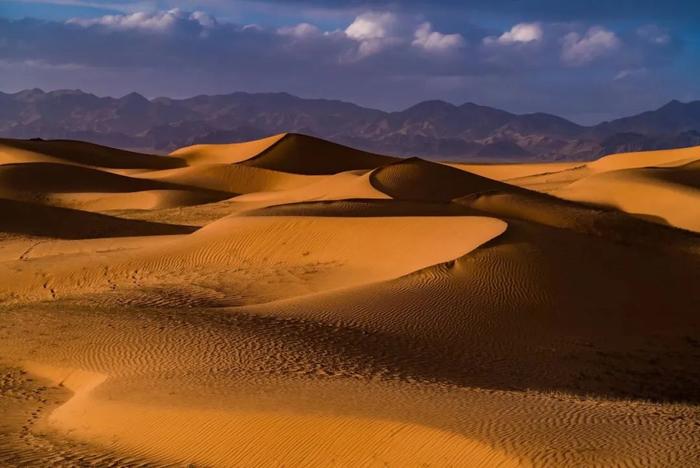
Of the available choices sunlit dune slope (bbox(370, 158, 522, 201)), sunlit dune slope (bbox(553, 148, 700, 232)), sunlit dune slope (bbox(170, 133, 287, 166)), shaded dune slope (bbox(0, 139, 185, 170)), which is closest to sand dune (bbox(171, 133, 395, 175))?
sunlit dune slope (bbox(170, 133, 287, 166))

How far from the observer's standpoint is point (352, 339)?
11180mm

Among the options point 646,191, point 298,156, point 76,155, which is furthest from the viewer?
point 76,155

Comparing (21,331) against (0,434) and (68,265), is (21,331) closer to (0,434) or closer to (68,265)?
(0,434)

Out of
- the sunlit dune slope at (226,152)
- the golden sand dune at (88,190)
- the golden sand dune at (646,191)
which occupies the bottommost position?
the golden sand dune at (646,191)

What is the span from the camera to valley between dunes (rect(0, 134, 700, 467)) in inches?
273

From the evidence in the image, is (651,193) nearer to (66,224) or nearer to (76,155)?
(66,224)

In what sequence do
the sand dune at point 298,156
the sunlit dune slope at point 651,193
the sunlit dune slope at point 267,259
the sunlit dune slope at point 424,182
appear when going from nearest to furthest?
the sunlit dune slope at point 267,259 → the sunlit dune slope at point 651,193 → the sunlit dune slope at point 424,182 → the sand dune at point 298,156

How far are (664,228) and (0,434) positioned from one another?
65.2ft

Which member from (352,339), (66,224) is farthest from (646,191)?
(352,339)

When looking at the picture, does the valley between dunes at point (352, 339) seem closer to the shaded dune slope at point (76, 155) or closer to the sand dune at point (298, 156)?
the sand dune at point (298, 156)

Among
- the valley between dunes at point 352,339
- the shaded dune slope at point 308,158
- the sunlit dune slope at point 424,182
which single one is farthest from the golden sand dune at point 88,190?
the shaded dune slope at point 308,158

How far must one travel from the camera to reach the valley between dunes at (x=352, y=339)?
22.7 feet

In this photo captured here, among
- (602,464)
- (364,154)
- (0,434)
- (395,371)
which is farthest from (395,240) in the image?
(364,154)

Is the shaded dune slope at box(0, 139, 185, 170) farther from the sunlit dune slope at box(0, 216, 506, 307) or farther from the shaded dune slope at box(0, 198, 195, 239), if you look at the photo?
the sunlit dune slope at box(0, 216, 506, 307)
